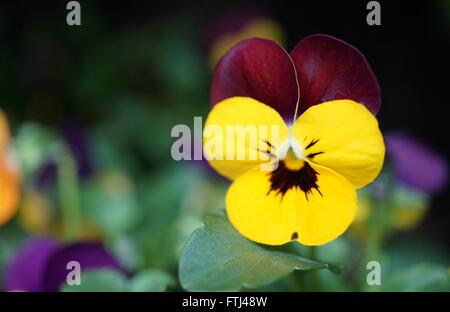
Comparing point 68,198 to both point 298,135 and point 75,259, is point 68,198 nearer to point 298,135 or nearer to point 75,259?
point 75,259

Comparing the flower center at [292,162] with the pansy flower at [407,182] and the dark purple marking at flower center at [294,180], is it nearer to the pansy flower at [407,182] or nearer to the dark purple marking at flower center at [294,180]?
the dark purple marking at flower center at [294,180]

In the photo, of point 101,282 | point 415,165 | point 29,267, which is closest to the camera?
point 101,282

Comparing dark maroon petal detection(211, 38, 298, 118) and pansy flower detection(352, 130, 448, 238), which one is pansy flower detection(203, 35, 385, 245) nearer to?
Result: dark maroon petal detection(211, 38, 298, 118)

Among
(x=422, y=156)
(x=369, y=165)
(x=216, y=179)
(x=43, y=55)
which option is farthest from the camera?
(x=43, y=55)

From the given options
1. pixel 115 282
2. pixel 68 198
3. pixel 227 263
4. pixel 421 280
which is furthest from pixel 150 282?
pixel 68 198

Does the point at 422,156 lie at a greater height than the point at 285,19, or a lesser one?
lesser

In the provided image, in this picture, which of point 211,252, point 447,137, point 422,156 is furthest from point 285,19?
point 211,252

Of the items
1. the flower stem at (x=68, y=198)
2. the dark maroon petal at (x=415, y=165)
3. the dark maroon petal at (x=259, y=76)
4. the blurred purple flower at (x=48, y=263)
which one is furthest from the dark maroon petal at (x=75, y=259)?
the dark maroon petal at (x=415, y=165)
